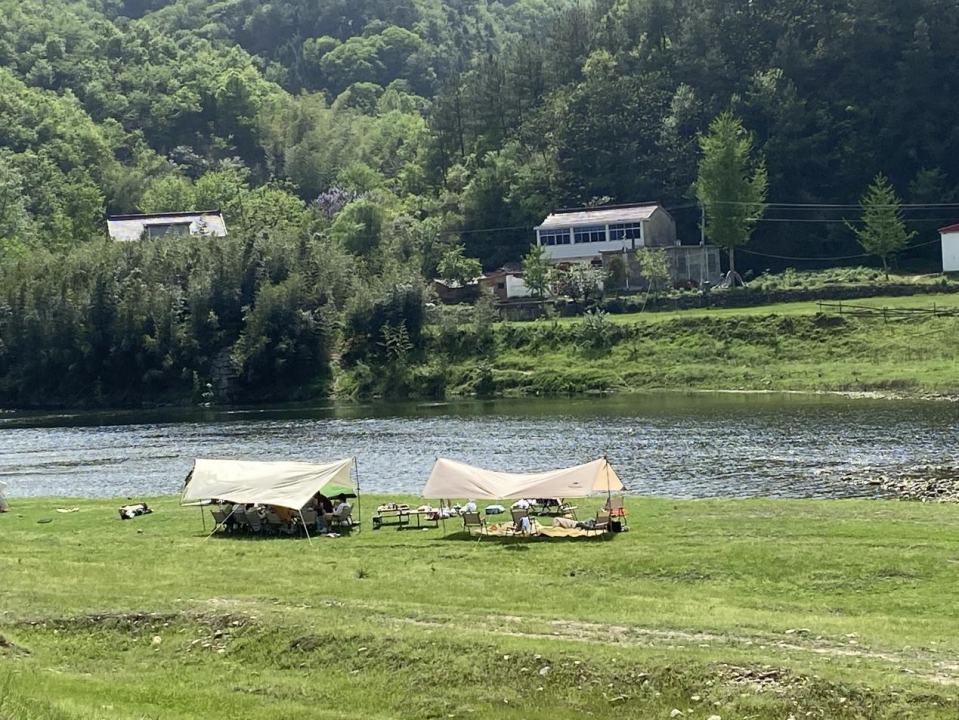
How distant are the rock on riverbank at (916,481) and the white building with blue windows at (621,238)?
8058 cm

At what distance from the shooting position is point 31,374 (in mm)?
128875

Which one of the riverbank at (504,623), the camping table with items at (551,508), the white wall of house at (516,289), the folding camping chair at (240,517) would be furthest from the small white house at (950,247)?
the folding camping chair at (240,517)

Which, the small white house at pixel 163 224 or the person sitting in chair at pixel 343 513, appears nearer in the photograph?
the person sitting in chair at pixel 343 513

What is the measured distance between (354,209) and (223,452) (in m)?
83.5

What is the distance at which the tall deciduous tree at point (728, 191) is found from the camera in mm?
126125

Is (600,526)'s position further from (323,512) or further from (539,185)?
(539,185)

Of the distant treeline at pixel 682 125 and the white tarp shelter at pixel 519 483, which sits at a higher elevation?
the distant treeline at pixel 682 125

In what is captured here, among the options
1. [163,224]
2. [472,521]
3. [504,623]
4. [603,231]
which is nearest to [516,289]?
[603,231]

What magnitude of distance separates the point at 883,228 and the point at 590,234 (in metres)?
31.8

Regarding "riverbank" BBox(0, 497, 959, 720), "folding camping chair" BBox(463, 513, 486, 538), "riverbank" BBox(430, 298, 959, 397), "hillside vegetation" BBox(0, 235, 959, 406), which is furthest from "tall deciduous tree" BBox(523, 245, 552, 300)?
"folding camping chair" BBox(463, 513, 486, 538)

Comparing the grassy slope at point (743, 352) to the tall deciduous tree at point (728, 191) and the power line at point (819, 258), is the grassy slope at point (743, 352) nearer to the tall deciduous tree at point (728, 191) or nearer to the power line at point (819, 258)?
the tall deciduous tree at point (728, 191)

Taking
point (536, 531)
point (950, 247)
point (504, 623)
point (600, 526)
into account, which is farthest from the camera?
point (950, 247)

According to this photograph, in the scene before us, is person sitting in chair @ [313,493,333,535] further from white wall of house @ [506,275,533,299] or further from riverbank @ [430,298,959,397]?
white wall of house @ [506,275,533,299]

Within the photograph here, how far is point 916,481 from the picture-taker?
47.8 meters
